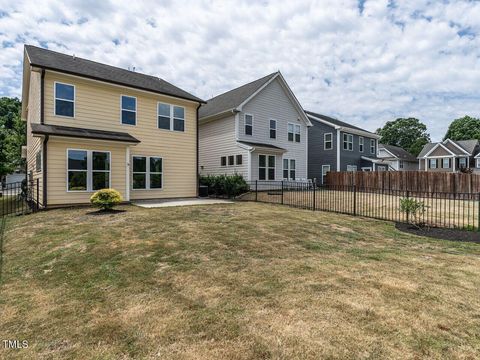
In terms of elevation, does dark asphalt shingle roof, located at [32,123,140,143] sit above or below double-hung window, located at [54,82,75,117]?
below

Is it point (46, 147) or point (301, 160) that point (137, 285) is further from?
point (301, 160)

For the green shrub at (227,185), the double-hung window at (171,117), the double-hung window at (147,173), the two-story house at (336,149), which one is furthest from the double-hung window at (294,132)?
the double-hung window at (147,173)

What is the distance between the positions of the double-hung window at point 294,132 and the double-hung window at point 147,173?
458 inches

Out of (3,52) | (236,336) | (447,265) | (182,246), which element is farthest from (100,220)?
(3,52)

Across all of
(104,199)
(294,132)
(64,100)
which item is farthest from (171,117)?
(294,132)

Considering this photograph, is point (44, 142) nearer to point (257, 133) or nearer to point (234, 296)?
point (234, 296)

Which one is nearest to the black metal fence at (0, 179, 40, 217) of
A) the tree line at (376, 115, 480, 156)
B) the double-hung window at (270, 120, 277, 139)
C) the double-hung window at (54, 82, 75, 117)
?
the double-hung window at (54, 82, 75, 117)

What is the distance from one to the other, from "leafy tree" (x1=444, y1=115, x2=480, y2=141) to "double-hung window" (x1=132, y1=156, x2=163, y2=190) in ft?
226

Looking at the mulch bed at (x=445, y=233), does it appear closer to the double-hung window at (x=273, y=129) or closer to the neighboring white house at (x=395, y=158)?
the double-hung window at (x=273, y=129)

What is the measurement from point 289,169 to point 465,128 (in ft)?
201

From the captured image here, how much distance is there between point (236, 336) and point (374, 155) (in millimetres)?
31250

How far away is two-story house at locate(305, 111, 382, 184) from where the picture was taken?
2586 cm

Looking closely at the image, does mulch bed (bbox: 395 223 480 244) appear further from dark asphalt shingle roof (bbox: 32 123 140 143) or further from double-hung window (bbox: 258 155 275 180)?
dark asphalt shingle roof (bbox: 32 123 140 143)

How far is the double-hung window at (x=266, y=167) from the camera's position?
19.2m
